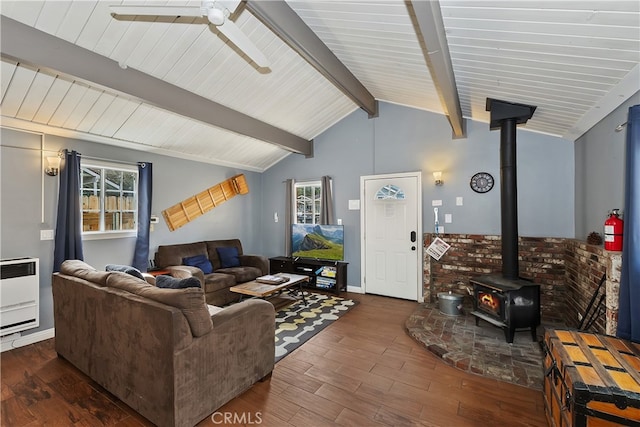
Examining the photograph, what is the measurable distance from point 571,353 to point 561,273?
239 cm

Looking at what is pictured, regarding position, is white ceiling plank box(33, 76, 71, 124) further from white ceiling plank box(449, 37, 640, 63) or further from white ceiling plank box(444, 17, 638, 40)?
white ceiling plank box(449, 37, 640, 63)

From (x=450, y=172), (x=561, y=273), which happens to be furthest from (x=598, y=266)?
(x=450, y=172)

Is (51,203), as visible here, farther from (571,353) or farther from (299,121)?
(571,353)

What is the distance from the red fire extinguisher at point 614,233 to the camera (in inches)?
91.0

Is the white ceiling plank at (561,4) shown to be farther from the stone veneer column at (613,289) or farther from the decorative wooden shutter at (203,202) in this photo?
the decorative wooden shutter at (203,202)

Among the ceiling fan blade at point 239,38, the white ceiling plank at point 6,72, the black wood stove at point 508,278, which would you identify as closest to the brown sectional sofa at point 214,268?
the white ceiling plank at point 6,72

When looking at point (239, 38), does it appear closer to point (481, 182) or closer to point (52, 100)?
point (52, 100)

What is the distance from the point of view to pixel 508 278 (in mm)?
3271

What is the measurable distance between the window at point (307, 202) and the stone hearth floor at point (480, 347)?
2.73 metres

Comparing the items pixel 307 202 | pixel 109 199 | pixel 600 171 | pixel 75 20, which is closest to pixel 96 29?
pixel 75 20

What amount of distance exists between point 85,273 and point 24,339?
1.59 meters

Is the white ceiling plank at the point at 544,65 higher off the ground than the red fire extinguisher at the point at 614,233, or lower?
higher

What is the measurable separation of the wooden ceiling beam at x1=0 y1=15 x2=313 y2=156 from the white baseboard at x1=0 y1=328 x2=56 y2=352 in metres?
2.64

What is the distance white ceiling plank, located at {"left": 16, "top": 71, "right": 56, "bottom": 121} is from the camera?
107 inches
